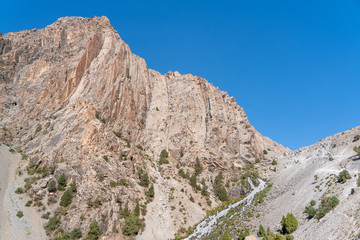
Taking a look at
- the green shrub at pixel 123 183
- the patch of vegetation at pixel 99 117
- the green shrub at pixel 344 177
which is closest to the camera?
the green shrub at pixel 344 177

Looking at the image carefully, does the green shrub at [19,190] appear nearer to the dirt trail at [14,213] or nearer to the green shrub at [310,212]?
the dirt trail at [14,213]

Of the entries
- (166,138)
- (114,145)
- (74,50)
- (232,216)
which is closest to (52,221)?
(114,145)

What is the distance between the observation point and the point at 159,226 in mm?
54000

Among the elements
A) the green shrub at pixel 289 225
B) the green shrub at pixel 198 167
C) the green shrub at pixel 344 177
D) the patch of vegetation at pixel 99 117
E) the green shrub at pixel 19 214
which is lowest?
the green shrub at pixel 289 225

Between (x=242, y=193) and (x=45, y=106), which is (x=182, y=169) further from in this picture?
(x=45, y=106)

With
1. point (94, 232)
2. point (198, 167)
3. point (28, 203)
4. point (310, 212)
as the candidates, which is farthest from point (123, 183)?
point (310, 212)

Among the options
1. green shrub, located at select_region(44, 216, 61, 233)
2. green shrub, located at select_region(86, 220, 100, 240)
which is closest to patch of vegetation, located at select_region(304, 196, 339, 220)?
green shrub, located at select_region(86, 220, 100, 240)

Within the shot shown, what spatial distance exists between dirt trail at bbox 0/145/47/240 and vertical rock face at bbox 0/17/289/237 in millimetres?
5299

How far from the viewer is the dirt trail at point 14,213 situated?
41.1 m

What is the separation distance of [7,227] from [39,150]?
76.9 feet

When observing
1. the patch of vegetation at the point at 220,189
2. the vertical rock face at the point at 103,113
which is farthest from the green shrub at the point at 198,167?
the patch of vegetation at the point at 220,189

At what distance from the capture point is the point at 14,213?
4469 centimetres

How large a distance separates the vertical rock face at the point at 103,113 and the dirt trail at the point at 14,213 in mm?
5299

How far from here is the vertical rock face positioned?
5900 cm
